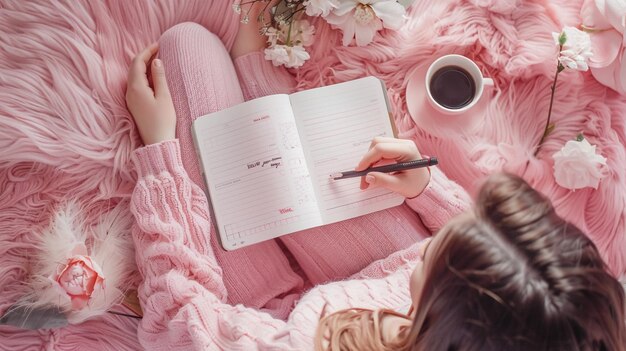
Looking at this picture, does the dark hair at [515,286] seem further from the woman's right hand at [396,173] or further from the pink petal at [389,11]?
the pink petal at [389,11]

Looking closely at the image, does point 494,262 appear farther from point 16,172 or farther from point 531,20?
point 16,172

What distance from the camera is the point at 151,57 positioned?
0.93 meters

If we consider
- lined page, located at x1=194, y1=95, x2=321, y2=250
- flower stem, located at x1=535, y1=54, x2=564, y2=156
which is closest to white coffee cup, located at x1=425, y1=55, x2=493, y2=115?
flower stem, located at x1=535, y1=54, x2=564, y2=156

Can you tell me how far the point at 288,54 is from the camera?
925 millimetres

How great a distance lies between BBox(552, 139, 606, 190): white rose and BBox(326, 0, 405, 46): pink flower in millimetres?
343

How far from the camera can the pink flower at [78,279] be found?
80cm

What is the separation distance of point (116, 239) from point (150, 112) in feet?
0.68

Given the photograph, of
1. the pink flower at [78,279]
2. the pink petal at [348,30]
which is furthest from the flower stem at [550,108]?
the pink flower at [78,279]

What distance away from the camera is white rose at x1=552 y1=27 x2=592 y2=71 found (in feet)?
2.86

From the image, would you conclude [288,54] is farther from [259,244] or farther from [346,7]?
[259,244]

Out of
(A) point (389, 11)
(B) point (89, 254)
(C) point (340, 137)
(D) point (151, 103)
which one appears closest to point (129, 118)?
(D) point (151, 103)

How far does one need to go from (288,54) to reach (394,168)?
27cm

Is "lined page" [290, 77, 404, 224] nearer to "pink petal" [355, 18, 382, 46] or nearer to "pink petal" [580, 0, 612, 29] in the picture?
"pink petal" [355, 18, 382, 46]

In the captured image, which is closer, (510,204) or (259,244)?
(510,204)
